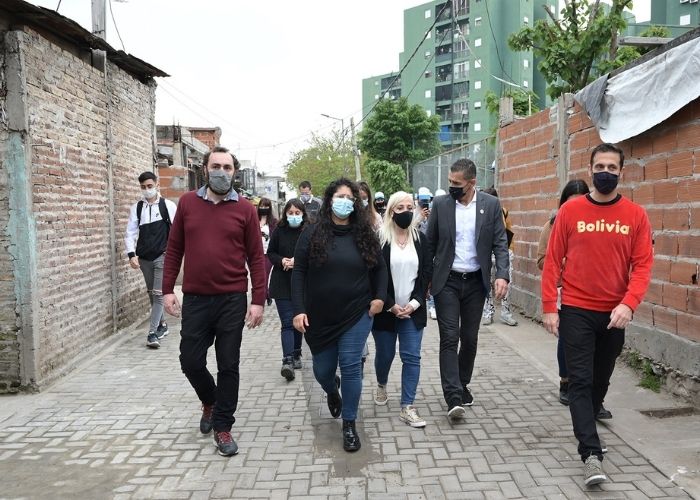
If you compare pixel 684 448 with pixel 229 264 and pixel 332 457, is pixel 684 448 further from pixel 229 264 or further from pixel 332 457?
pixel 229 264

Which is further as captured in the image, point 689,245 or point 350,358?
point 689,245

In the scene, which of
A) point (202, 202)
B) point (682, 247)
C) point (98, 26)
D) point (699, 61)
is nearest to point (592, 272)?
point (682, 247)

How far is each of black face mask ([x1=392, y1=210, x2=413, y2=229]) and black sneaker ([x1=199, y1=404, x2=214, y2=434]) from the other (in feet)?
6.44

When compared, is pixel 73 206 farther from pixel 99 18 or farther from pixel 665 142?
pixel 665 142

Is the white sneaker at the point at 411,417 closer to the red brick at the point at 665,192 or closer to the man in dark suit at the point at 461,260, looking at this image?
the man in dark suit at the point at 461,260

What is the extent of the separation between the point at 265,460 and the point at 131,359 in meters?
3.25

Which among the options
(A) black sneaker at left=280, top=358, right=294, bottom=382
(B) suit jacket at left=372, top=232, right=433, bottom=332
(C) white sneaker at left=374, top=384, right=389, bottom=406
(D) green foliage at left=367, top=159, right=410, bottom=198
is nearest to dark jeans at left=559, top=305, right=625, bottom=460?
(B) suit jacket at left=372, top=232, right=433, bottom=332

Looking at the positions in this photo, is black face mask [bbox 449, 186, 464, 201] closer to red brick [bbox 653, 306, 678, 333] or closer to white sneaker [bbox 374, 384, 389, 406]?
white sneaker [bbox 374, 384, 389, 406]

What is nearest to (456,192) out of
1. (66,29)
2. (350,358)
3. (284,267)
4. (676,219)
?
(350,358)

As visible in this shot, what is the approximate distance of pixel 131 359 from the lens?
6488 millimetres

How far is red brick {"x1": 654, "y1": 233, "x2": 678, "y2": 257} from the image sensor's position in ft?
16.6

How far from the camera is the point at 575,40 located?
10703mm

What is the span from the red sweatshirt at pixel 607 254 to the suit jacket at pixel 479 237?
2.89 feet

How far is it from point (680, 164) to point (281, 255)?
3719 millimetres
